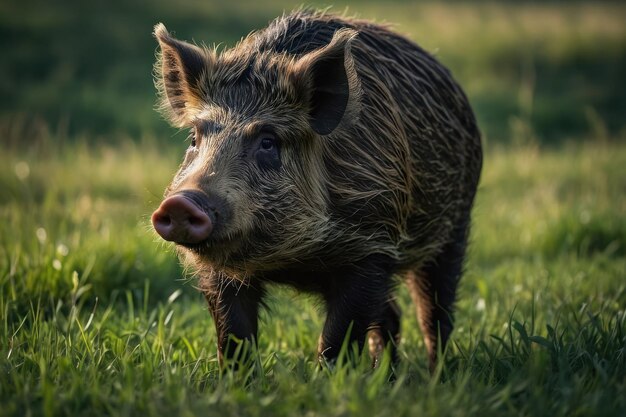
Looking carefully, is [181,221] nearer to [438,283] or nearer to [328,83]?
[328,83]

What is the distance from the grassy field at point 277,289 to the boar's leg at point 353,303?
184 mm

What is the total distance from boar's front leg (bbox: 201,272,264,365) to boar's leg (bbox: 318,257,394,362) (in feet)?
1.16

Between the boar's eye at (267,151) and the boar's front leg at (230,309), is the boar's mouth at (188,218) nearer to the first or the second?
the boar's eye at (267,151)

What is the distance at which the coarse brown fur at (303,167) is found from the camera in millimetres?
3666

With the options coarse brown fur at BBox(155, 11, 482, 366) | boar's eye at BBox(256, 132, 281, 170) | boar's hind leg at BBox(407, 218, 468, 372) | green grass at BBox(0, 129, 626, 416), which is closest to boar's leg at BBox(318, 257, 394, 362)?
coarse brown fur at BBox(155, 11, 482, 366)

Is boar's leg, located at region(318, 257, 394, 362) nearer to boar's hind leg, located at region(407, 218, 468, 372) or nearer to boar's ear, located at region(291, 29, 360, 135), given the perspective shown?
boar's ear, located at region(291, 29, 360, 135)

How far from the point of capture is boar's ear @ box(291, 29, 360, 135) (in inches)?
150

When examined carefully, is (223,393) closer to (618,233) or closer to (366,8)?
(618,233)

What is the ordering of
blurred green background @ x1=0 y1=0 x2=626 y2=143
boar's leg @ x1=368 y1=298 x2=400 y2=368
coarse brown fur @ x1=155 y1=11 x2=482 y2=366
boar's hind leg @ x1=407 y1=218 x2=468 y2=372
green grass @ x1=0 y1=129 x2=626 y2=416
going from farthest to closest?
1. blurred green background @ x1=0 y1=0 x2=626 y2=143
2. boar's hind leg @ x1=407 y1=218 x2=468 y2=372
3. boar's leg @ x1=368 y1=298 x2=400 y2=368
4. coarse brown fur @ x1=155 y1=11 x2=482 y2=366
5. green grass @ x1=0 y1=129 x2=626 y2=416

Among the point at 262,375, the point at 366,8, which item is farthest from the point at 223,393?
the point at 366,8

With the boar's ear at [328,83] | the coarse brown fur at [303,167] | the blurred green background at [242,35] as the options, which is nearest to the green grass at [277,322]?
the coarse brown fur at [303,167]

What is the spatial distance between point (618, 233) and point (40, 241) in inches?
180

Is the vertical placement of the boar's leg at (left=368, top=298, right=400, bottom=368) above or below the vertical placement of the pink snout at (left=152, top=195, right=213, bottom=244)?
below

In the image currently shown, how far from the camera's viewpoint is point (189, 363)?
3717mm
